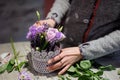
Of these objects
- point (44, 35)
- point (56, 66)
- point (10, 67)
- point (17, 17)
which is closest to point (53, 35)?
point (44, 35)

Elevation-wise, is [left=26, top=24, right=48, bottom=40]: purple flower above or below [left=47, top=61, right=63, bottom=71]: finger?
above

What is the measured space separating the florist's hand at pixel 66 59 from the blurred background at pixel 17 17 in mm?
1266

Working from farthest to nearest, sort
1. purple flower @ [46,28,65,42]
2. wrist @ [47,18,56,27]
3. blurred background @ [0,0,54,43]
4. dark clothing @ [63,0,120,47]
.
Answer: blurred background @ [0,0,54,43]
wrist @ [47,18,56,27]
dark clothing @ [63,0,120,47]
purple flower @ [46,28,65,42]

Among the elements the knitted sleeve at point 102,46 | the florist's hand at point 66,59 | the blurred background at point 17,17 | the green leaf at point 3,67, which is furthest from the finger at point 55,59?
the blurred background at point 17,17

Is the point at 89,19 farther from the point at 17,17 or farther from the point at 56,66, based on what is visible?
the point at 17,17

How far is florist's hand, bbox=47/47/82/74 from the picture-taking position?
101 cm

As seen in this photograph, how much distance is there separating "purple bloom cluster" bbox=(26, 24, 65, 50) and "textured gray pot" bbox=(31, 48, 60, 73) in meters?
0.03

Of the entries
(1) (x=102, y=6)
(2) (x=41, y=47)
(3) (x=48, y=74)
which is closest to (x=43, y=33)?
(2) (x=41, y=47)

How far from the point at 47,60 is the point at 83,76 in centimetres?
15

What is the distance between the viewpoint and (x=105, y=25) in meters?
1.10

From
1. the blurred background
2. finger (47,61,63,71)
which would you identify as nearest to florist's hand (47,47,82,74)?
finger (47,61,63,71)

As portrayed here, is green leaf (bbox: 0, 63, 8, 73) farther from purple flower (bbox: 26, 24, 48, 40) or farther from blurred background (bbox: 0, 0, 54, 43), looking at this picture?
blurred background (bbox: 0, 0, 54, 43)

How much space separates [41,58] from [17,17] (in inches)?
73.3

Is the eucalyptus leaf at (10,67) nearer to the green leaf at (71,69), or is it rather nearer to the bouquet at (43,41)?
the bouquet at (43,41)
